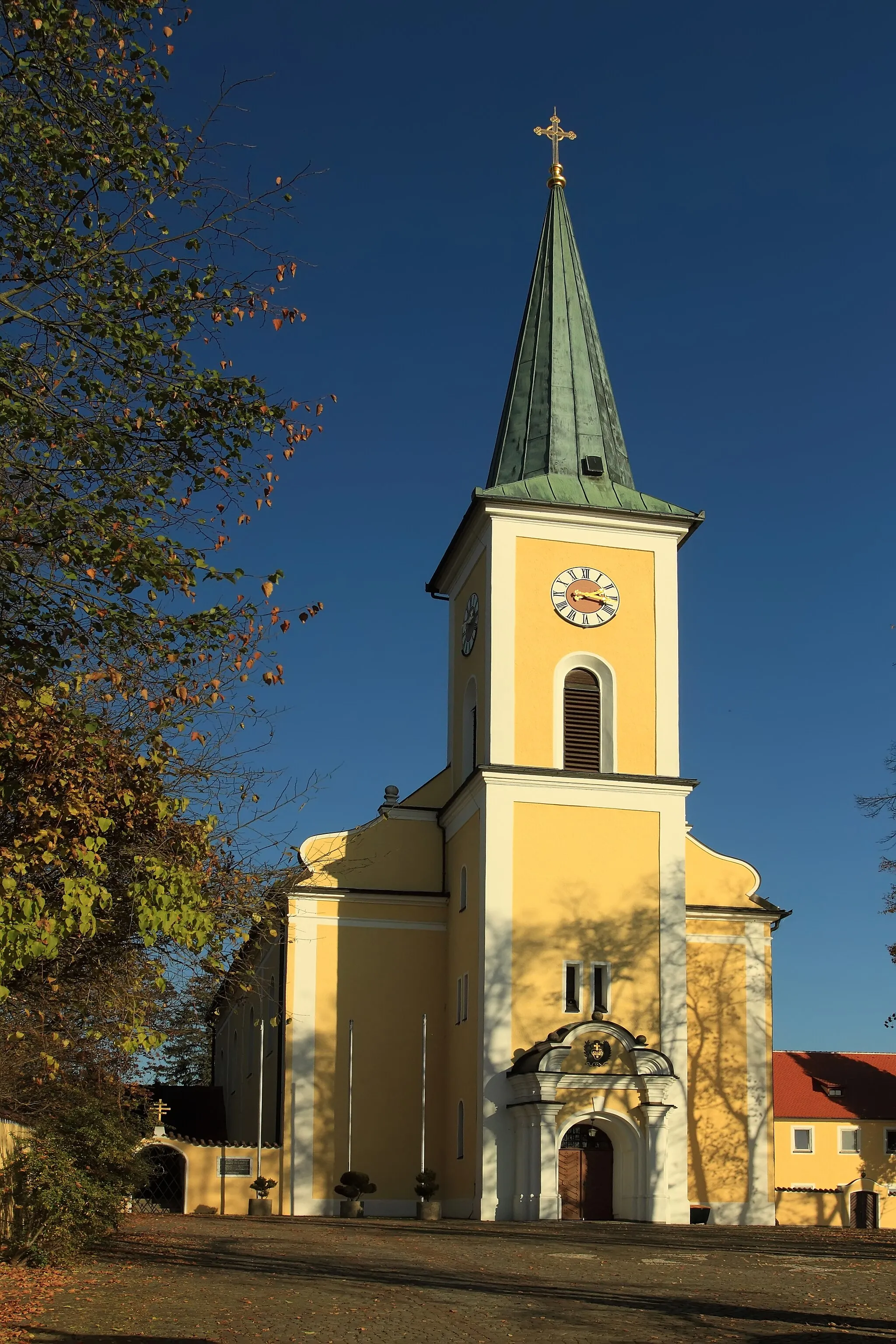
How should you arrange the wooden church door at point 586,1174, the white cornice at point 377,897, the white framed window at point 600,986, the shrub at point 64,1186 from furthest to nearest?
the white cornice at point 377,897
the white framed window at point 600,986
the wooden church door at point 586,1174
the shrub at point 64,1186

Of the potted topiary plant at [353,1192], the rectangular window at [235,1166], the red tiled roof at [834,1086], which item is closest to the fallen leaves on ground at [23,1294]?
the potted topiary plant at [353,1192]

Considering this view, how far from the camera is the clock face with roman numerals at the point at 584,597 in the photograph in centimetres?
3641

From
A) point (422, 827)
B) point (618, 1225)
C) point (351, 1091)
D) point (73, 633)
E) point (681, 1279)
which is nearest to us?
point (73, 633)

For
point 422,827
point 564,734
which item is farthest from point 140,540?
point 422,827

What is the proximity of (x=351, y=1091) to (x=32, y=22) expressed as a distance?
1102 inches

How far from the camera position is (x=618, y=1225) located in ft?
96.9

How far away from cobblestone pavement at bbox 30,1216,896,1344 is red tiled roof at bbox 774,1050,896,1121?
31.2m

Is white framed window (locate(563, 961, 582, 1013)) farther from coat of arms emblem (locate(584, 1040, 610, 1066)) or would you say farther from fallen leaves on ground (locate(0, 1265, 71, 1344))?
fallen leaves on ground (locate(0, 1265, 71, 1344))

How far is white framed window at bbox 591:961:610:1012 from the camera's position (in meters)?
33.4

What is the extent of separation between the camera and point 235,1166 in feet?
115

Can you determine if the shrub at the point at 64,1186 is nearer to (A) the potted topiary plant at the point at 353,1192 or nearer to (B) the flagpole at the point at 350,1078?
(A) the potted topiary plant at the point at 353,1192

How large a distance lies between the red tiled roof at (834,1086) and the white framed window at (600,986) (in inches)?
914

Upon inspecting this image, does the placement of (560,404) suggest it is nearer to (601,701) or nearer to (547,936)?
(601,701)

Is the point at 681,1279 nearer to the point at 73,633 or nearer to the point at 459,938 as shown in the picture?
the point at 73,633
